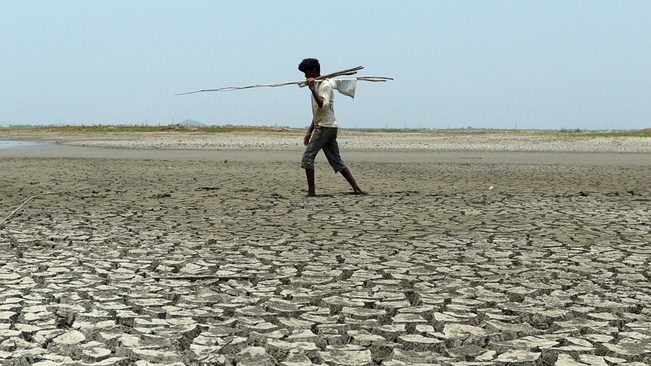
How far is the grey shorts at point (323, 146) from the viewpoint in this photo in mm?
8078

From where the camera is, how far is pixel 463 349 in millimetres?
2869

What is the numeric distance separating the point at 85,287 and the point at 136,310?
58cm

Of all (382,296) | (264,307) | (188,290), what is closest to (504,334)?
(382,296)

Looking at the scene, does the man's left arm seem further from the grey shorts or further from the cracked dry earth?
the cracked dry earth

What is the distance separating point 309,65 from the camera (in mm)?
7680

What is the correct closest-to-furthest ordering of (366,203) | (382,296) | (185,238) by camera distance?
(382,296)
(185,238)
(366,203)

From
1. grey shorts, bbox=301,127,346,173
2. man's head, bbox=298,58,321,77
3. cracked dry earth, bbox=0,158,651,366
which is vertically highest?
man's head, bbox=298,58,321,77

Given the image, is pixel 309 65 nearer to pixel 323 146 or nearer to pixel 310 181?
pixel 323 146

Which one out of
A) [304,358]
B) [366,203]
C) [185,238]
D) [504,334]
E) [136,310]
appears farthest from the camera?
[366,203]

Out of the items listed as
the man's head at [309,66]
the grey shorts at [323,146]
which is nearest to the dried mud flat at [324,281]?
the grey shorts at [323,146]

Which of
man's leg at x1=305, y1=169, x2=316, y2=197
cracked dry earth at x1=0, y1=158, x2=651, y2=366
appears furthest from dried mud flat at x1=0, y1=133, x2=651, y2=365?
man's leg at x1=305, y1=169, x2=316, y2=197

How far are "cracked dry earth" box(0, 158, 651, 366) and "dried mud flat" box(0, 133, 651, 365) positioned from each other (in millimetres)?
12

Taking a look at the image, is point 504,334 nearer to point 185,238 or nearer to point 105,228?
point 185,238

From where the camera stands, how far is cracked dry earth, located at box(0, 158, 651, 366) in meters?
2.88
